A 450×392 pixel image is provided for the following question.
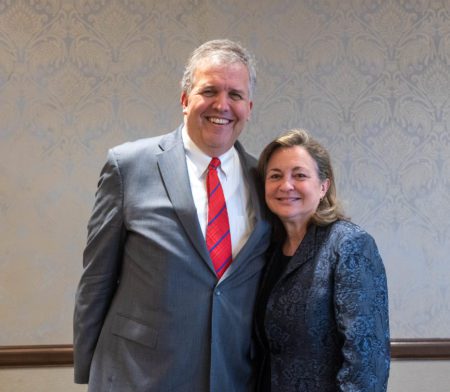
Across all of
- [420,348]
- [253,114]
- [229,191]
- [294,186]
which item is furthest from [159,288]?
[420,348]

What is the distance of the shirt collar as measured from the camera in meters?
1.65

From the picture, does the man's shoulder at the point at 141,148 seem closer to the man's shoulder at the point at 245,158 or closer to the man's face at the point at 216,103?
the man's face at the point at 216,103

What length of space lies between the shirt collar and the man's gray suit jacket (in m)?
0.03

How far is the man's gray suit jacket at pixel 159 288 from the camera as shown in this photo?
1.52m

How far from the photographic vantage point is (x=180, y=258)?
4.96 feet

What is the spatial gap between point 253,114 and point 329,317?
3.79 feet

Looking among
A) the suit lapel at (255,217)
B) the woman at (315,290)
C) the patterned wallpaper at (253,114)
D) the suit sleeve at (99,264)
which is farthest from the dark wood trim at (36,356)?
the suit lapel at (255,217)

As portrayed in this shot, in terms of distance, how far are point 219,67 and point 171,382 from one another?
0.85 meters

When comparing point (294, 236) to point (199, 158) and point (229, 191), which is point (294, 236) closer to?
point (229, 191)

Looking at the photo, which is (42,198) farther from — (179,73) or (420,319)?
(420,319)

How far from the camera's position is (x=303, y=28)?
2.45 metres

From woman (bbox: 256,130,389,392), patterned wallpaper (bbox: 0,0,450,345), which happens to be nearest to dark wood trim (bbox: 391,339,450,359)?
patterned wallpaper (bbox: 0,0,450,345)

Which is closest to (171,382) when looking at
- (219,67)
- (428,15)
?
(219,67)

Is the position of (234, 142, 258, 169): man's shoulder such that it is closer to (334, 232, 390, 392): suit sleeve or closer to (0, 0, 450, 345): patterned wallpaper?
(334, 232, 390, 392): suit sleeve
